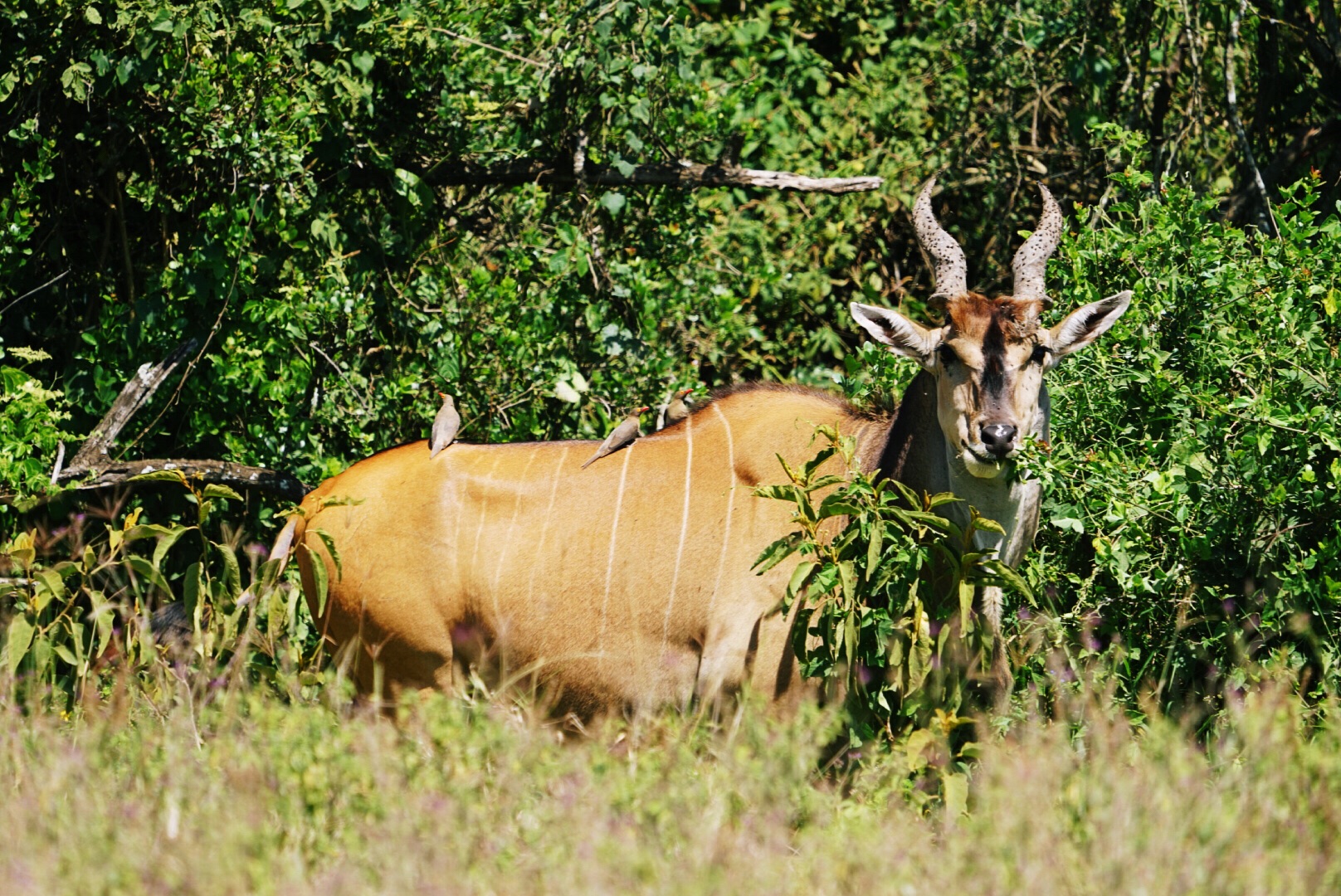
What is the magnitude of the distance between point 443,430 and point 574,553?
0.67 metres

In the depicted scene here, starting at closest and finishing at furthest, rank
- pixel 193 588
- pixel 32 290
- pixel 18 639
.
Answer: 1. pixel 18 639
2. pixel 193 588
3. pixel 32 290

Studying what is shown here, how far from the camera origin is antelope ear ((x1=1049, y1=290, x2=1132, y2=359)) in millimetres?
4074

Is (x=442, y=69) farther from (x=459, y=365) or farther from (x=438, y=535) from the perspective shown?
(x=438, y=535)

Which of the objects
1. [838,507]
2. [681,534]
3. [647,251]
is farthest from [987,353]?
[647,251]

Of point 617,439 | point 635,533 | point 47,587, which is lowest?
point 47,587

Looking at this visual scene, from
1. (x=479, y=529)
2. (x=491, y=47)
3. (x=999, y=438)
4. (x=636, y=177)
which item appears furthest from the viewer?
(x=636, y=177)

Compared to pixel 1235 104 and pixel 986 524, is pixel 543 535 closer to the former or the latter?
pixel 986 524

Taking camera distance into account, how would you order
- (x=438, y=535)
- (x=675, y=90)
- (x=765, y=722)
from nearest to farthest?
(x=765, y=722) < (x=438, y=535) < (x=675, y=90)

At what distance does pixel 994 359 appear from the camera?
3930 mm

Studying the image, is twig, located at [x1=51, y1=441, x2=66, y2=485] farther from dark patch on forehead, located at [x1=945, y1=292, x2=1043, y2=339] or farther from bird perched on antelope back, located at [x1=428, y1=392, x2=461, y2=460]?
dark patch on forehead, located at [x1=945, y1=292, x2=1043, y2=339]

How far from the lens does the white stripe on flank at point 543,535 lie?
4.54m

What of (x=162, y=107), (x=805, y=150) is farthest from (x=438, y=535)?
(x=805, y=150)

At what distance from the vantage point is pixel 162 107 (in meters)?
5.18

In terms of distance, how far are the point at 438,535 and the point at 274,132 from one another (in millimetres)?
1574
